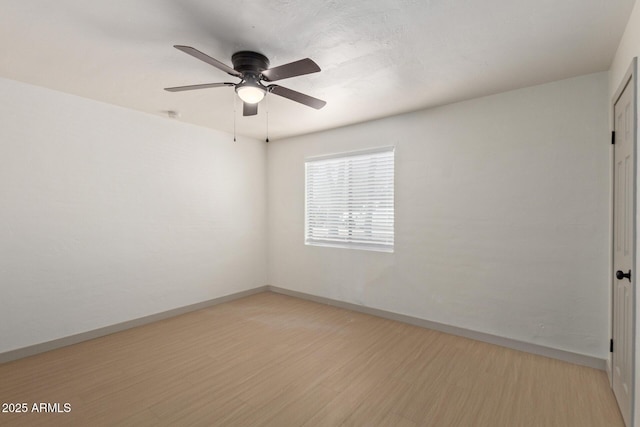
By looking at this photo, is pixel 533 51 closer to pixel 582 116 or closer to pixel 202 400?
pixel 582 116

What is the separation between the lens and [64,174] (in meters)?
3.09

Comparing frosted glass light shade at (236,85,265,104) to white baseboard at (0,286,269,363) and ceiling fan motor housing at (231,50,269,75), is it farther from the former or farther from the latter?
white baseboard at (0,286,269,363)

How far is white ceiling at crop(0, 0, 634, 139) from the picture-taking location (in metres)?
1.80

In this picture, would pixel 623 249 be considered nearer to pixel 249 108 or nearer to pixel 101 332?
pixel 249 108

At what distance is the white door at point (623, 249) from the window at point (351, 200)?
208 cm

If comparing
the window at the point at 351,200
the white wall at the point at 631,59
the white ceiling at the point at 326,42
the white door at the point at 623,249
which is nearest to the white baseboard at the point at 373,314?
the white door at the point at 623,249

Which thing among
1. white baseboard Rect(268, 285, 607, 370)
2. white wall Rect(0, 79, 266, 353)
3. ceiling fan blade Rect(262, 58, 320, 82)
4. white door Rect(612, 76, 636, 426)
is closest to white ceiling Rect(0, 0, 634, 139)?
ceiling fan blade Rect(262, 58, 320, 82)

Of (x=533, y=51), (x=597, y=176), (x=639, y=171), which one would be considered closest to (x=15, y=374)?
(x=639, y=171)

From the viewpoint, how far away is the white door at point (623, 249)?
185 centimetres

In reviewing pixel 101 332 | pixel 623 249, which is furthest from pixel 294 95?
pixel 101 332

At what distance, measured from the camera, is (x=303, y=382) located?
2.44 meters

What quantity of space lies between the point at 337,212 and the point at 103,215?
9.55 ft

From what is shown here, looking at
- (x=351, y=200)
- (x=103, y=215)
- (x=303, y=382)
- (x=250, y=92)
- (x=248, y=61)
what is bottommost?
(x=303, y=382)

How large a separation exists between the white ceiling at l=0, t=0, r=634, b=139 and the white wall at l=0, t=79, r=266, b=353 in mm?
449
